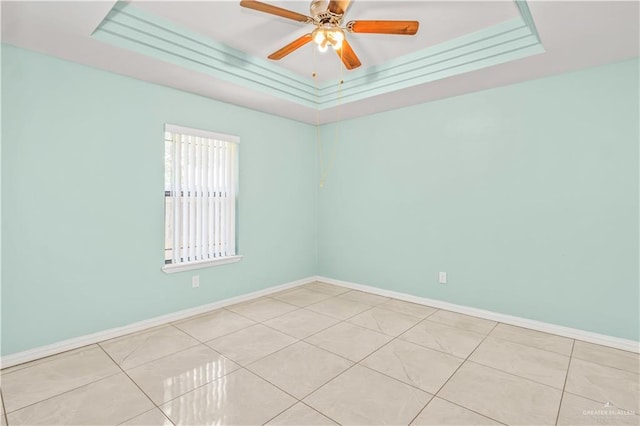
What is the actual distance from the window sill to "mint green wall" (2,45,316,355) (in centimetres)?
6

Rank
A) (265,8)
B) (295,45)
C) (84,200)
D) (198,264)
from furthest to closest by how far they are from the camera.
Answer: (198,264) → (84,200) → (295,45) → (265,8)

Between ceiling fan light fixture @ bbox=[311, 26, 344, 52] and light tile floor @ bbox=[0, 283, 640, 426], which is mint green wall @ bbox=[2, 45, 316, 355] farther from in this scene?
ceiling fan light fixture @ bbox=[311, 26, 344, 52]

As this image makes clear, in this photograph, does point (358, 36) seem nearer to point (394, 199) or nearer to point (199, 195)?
point (394, 199)

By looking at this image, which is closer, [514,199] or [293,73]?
[514,199]

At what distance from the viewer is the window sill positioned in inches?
127

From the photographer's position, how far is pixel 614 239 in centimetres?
268

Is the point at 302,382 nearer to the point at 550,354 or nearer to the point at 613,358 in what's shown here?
the point at 550,354

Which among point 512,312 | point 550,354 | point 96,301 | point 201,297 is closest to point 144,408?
point 96,301

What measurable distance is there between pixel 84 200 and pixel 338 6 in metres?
2.53

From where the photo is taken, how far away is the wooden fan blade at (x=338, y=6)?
1969mm

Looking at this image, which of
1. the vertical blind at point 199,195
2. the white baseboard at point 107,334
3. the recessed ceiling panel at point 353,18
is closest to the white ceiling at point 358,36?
the recessed ceiling panel at point 353,18

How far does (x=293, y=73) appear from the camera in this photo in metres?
3.60

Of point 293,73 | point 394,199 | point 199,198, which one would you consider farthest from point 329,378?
point 293,73

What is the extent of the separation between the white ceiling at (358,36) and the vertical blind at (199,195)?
0.55 m
